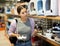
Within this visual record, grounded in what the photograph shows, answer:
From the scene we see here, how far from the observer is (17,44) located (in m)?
2.52

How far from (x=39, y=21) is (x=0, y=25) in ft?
19.6

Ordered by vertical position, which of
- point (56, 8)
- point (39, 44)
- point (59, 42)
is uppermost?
point (56, 8)

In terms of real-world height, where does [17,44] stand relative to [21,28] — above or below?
below

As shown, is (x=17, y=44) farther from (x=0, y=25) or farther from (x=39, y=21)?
(x=0, y=25)

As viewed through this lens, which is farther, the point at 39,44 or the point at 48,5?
the point at 39,44

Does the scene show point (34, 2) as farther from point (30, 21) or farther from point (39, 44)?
point (39, 44)

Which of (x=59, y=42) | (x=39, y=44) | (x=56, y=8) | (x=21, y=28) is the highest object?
(x=56, y=8)

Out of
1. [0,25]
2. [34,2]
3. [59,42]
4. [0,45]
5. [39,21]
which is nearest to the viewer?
[59,42]

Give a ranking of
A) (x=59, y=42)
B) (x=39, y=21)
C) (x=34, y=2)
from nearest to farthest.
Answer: (x=59, y=42) → (x=34, y=2) → (x=39, y=21)

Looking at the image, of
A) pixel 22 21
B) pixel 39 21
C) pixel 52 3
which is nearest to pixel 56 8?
pixel 52 3

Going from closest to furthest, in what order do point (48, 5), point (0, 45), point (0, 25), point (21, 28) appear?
1. point (48, 5)
2. point (21, 28)
3. point (0, 45)
4. point (0, 25)

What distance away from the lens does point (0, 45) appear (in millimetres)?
5543

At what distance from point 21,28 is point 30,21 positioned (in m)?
0.20

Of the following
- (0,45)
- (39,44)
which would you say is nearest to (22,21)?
(39,44)
